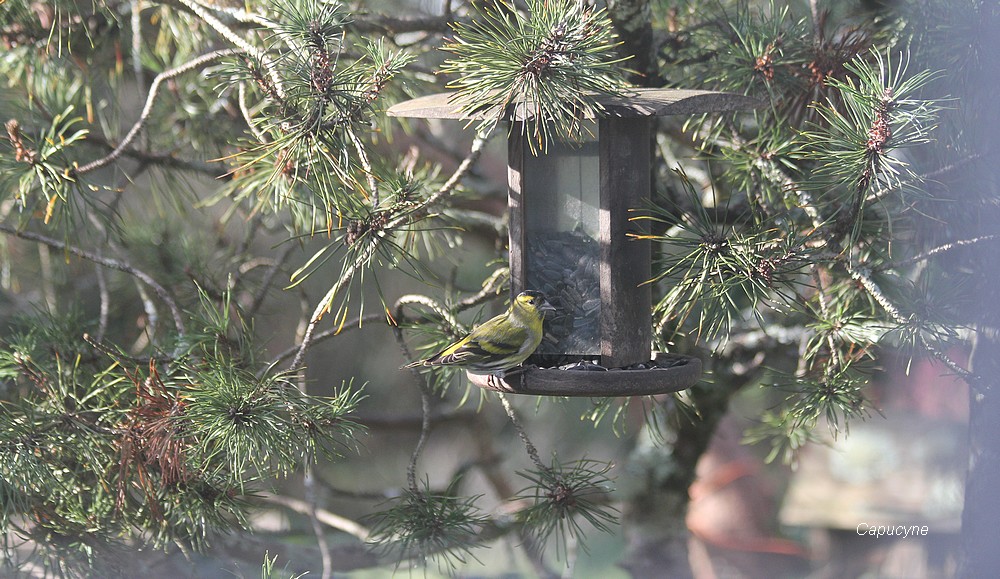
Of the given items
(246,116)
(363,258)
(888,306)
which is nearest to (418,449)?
(363,258)

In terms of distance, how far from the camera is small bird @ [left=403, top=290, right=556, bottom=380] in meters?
1.22

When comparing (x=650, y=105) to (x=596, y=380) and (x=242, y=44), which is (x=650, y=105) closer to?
(x=596, y=380)

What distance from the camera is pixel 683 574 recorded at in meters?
2.12

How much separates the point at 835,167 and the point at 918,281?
0.27 m

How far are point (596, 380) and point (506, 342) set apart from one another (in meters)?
0.15

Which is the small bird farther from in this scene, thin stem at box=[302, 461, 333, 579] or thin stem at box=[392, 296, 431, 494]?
thin stem at box=[302, 461, 333, 579]

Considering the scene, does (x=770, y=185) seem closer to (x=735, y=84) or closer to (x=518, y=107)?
(x=735, y=84)

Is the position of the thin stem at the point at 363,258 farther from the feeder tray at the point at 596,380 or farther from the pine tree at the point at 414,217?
the feeder tray at the point at 596,380

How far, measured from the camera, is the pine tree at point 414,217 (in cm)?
109

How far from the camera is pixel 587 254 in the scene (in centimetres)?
128

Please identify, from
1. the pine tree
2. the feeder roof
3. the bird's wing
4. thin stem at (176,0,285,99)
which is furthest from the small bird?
thin stem at (176,0,285,99)

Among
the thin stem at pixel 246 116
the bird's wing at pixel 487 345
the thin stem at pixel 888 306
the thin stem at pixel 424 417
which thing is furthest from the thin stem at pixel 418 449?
the thin stem at pixel 888 306

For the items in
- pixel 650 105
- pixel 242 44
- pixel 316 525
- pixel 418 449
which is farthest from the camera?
pixel 316 525

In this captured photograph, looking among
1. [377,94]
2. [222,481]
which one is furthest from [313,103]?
[222,481]
